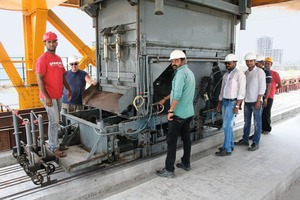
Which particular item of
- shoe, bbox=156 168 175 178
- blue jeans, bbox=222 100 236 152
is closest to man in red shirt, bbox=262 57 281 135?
blue jeans, bbox=222 100 236 152

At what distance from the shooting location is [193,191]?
10.9 feet

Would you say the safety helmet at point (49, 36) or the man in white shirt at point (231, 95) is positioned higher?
the safety helmet at point (49, 36)

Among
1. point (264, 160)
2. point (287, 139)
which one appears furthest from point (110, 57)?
point (287, 139)

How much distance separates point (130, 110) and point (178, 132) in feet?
3.18

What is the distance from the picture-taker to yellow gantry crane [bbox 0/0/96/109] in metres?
7.07

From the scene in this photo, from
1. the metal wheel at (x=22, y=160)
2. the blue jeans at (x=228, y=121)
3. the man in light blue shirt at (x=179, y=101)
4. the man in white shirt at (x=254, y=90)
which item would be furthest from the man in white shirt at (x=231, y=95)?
the metal wheel at (x=22, y=160)

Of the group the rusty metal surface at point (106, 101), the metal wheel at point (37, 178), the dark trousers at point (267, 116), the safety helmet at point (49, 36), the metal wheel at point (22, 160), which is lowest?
the metal wheel at point (37, 178)

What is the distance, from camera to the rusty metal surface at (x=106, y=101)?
3880 mm

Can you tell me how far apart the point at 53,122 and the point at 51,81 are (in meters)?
0.62

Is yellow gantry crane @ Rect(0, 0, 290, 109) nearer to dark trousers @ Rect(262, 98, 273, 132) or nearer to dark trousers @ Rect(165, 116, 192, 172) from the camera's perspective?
dark trousers @ Rect(165, 116, 192, 172)

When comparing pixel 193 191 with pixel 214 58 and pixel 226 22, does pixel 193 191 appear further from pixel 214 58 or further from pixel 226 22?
pixel 226 22

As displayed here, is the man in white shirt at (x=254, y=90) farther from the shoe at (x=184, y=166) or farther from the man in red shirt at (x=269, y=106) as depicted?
the shoe at (x=184, y=166)

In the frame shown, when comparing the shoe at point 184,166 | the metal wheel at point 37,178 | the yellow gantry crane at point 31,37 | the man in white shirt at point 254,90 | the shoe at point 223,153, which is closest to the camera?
the metal wheel at point 37,178

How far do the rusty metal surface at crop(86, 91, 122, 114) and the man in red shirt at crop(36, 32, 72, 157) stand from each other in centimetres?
70
